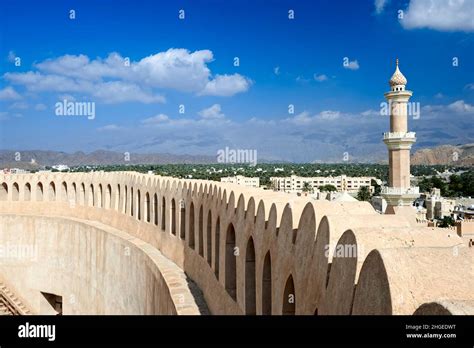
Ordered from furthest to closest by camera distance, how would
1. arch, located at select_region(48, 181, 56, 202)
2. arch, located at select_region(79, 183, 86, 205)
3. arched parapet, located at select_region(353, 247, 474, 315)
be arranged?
arch, located at select_region(48, 181, 56, 202) → arch, located at select_region(79, 183, 86, 205) → arched parapet, located at select_region(353, 247, 474, 315)

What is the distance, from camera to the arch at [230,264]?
32.7ft

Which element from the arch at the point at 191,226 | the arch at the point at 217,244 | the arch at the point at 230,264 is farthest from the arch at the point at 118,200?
the arch at the point at 230,264

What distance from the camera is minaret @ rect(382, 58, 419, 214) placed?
2155 centimetres

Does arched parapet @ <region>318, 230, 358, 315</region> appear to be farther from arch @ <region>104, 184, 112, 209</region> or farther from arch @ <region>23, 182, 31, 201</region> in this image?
arch @ <region>23, 182, 31, 201</region>

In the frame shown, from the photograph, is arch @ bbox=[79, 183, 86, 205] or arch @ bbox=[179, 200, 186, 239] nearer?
arch @ bbox=[179, 200, 186, 239]

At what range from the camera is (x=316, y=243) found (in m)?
5.05

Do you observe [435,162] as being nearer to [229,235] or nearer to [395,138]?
[395,138]

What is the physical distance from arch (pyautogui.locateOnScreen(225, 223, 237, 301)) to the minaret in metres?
13.3

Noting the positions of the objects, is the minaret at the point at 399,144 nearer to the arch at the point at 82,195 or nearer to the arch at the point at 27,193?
the arch at the point at 82,195

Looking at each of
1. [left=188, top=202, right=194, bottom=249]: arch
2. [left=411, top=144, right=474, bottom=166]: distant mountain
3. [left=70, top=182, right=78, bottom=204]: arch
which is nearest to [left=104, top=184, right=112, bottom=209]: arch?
[left=70, top=182, right=78, bottom=204]: arch

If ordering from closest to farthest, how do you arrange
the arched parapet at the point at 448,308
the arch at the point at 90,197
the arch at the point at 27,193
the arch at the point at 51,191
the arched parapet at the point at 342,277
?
the arched parapet at the point at 448,308
the arched parapet at the point at 342,277
the arch at the point at 90,197
the arch at the point at 51,191
the arch at the point at 27,193

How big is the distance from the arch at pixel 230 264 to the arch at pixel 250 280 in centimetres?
114

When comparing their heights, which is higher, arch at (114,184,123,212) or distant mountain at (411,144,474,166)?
distant mountain at (411,144,474,166)
